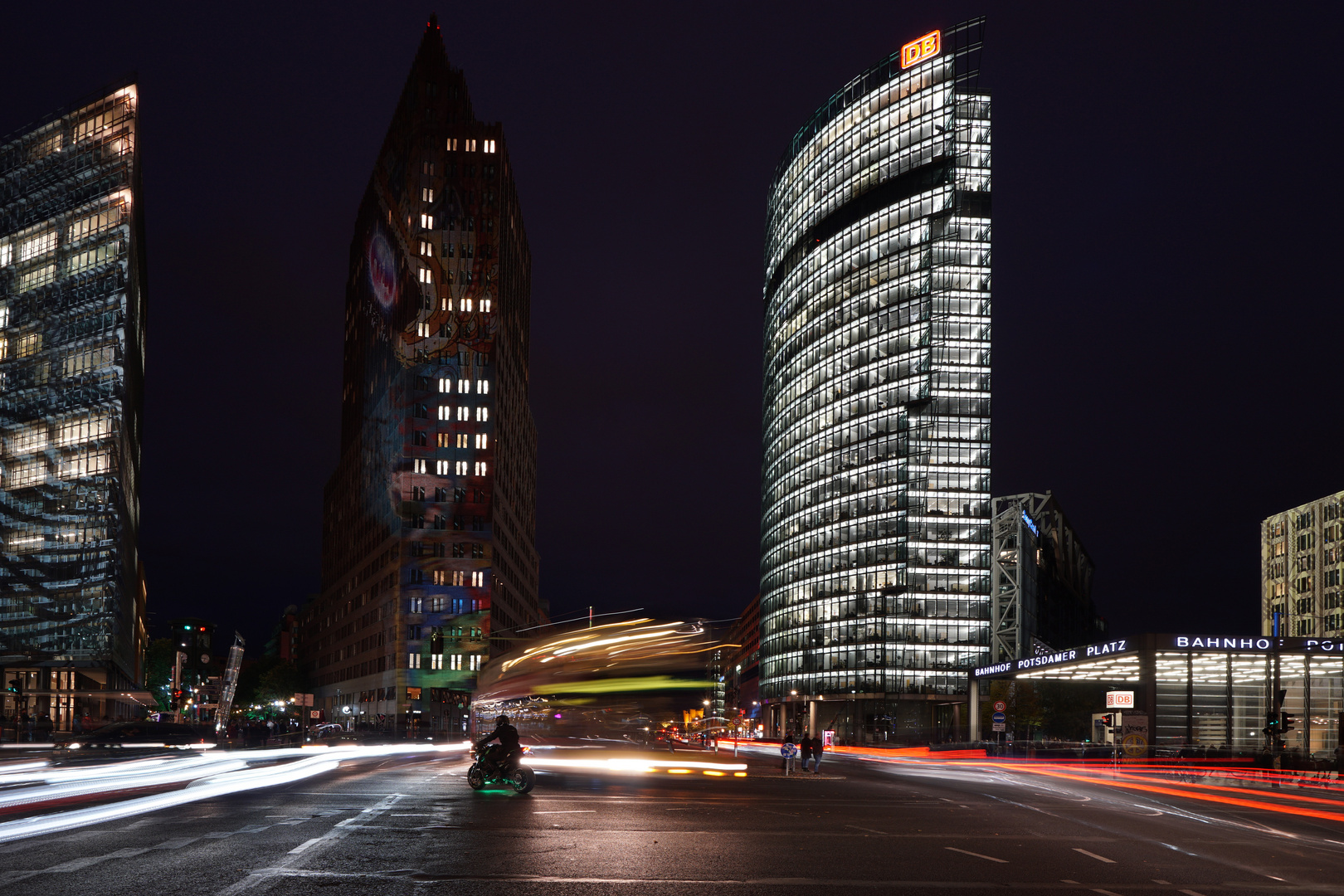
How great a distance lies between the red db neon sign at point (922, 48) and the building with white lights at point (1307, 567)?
7147 centimetres

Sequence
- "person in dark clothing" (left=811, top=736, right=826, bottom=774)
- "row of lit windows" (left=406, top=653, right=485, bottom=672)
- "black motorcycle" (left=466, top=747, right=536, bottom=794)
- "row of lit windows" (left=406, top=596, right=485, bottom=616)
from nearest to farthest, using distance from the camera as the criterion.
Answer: "black motorcycle" (left=466, top=747, right=536, bottom=794), "person in dark clothing" (left=811, top=736, right=826, bottom=774), "row of lit windows" (left=406, top=653, right=485, bottom=672), "row of lit windows" (left=406, top=596, right=485, bottom=616)

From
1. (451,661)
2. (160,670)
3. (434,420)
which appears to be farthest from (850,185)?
(160,670)

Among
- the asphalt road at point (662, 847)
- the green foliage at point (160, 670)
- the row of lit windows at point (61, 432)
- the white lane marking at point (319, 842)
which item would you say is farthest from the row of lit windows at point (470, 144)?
the white lane marking at point (319, 842)

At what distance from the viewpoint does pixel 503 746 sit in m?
26.6

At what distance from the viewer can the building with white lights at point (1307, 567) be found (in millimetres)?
146500

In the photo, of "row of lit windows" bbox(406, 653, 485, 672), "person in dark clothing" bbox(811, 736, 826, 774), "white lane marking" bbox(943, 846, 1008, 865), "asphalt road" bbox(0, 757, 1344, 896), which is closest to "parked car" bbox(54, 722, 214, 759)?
"asphalt road" bbox(0, 757, 1344, 896)

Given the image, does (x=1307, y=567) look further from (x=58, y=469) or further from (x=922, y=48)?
(x=58, y=469)

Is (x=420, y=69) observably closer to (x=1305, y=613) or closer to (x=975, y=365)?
(x=975, y=365)

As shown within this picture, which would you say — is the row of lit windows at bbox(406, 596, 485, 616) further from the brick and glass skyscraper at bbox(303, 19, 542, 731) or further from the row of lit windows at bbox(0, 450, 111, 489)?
the row of lit windows at bbox(0, 450, 111, 489)

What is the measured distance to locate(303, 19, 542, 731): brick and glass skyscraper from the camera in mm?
123688

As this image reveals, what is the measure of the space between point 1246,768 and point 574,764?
27.5m

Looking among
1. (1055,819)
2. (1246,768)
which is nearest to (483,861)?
(1055,819)

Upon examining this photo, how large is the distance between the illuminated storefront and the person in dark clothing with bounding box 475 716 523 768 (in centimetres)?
3516

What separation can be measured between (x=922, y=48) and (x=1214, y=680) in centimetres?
8457
